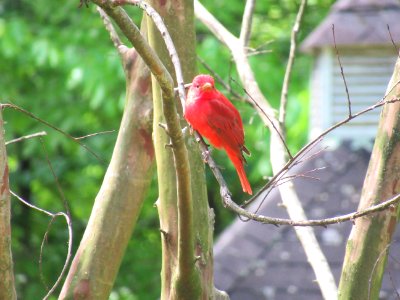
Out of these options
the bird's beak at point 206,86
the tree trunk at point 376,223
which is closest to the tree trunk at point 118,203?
the bird's beak at point 206,86

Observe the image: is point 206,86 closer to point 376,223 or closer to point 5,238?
point 376,223

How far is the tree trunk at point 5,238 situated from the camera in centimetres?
212

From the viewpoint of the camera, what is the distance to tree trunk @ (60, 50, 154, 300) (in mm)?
2732

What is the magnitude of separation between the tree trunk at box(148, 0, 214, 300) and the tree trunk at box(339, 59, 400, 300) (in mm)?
364

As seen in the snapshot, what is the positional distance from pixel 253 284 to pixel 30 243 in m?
4.02

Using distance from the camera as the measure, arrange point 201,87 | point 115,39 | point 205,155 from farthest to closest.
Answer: point 115,39 → point 201,87 → point 205,155

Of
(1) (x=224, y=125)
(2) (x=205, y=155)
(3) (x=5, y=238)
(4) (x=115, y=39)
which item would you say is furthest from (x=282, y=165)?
(3) (x=5, y=238)

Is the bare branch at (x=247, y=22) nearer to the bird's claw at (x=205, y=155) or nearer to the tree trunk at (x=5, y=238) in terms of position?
the bird's claw at (x=205, y=155)

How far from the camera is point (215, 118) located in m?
2.84

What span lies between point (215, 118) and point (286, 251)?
101 inches

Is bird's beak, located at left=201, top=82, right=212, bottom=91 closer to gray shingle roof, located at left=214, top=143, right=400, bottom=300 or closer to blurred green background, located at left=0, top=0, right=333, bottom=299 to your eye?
gray shingle roof, located at left=214, top=143, right=400, bottom=300

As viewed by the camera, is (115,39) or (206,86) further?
(115,39)

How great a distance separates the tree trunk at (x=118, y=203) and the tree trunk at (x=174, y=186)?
210 millimetres

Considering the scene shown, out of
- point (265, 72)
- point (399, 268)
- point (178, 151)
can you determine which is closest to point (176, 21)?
point (178, 151)
